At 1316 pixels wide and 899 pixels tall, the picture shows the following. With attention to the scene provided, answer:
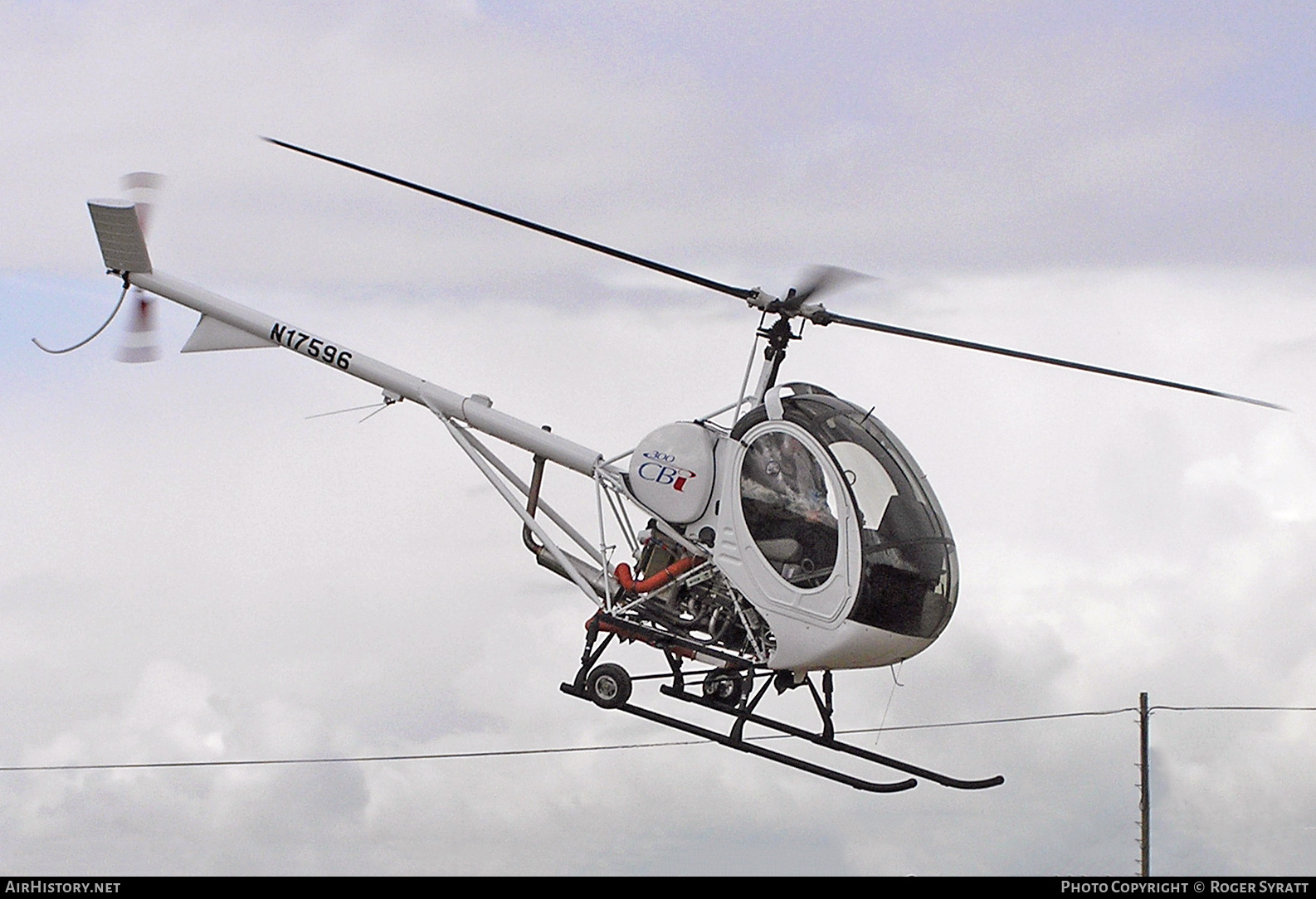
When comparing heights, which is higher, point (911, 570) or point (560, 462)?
point (560, 462)

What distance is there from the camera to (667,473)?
50.1 ft

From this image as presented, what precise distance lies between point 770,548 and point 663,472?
132 centimetres

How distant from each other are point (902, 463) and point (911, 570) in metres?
0.98

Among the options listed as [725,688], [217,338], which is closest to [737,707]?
[725,688]

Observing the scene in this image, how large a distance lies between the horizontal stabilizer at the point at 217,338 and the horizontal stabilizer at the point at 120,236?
43.0 inches

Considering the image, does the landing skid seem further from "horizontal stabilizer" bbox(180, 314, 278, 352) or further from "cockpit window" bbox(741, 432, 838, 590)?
"horizontal stabilizer" bbox(180, 314, 278, 352)

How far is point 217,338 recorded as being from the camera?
18.7 m

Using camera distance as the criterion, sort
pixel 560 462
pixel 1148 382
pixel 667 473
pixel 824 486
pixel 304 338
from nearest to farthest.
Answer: pixel 1148 382
pixel 824 486
pixel 667 473
pixel 560 462
pixel 304 338

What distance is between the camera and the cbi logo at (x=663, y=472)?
15.2 m

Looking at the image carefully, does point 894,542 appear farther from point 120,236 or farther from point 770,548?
point 120,236

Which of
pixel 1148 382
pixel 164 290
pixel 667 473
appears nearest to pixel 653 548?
pixel 667 473

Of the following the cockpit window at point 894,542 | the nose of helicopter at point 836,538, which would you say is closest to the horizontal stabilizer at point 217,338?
the nose of helicopter at point 836,538

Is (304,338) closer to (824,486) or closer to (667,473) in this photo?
(667,473)

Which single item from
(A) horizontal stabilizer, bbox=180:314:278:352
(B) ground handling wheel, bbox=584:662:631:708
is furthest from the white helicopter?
(A) horizontal stabilizer, bbox=180:314:278:352
